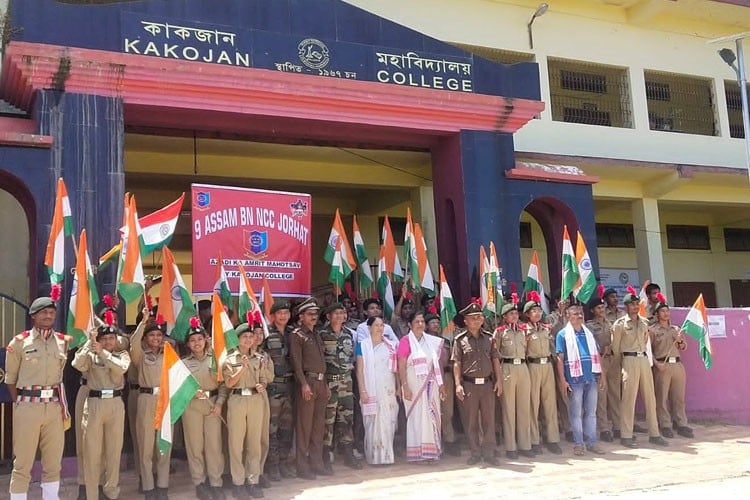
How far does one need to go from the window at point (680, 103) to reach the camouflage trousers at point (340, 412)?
9217mm

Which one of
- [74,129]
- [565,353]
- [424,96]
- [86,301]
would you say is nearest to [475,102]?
[424,96]

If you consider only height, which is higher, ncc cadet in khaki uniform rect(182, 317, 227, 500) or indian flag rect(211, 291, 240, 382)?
indian flag rect(211, 291, 240, 382)

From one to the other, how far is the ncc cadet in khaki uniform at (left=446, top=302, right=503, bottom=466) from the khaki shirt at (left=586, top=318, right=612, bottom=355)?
5.62 ft

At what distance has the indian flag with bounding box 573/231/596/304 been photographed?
8102mm

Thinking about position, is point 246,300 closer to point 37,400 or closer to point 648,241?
point 37,400

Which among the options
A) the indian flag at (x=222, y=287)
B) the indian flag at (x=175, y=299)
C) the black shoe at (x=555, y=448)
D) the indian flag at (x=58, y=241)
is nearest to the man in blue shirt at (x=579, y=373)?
the black shoe at (x=555, y=448)

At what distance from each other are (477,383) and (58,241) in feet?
13.2

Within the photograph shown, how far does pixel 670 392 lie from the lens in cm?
816

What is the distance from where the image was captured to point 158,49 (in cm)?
736

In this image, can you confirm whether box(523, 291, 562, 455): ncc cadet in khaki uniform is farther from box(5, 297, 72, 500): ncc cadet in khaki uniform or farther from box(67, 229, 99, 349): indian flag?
box(5, 297, 72, 500): ncc cadet in khaki uniform

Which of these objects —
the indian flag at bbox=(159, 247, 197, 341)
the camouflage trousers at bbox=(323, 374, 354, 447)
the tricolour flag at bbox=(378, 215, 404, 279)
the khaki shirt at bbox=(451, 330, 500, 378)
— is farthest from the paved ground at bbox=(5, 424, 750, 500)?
the tricolour flag at bbox=(378, 215, 404, 279)

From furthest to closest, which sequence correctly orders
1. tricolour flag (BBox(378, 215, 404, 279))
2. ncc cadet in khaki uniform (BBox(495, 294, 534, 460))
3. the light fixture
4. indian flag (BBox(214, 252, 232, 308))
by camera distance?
the light fixture → tricolour flag (BBox(378, 215, 404, 279)) → ncc cadet in khaki uniform (BBox(495, 294, 534, 460)) → indian flag (BBox(214, 252, 232, 308))

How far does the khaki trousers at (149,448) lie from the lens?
568 centimetres

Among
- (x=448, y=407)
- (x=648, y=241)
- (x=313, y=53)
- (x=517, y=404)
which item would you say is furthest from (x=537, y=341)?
(x=648, y=241)
